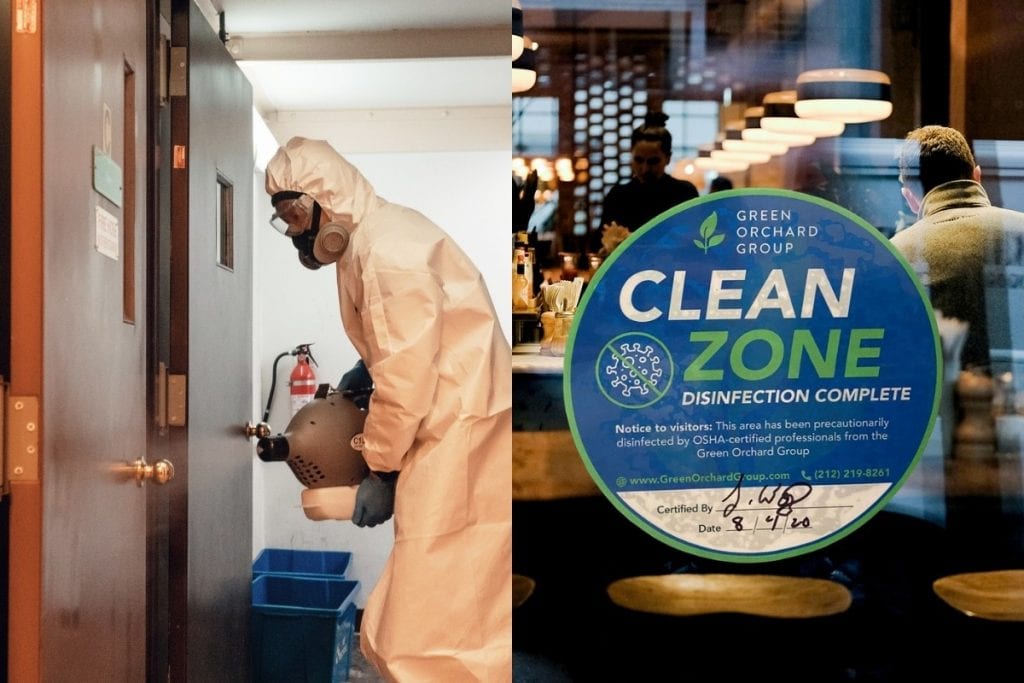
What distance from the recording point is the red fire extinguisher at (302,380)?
438 centimetres

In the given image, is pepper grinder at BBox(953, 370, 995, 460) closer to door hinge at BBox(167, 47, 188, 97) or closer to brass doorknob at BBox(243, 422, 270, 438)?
door hinge at BBox(167, 47, 188, 97)

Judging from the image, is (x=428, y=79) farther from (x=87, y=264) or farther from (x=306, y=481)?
(x=87, y=264)

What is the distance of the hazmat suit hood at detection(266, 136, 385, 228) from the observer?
10.4 ft

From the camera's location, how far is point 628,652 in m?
1.71

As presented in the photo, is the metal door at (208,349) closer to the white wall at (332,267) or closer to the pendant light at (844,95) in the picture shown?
the white wall at (332,267)

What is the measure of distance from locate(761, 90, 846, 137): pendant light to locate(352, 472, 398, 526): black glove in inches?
72.9

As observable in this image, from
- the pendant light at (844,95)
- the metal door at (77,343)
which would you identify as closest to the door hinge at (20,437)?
the metal door at (77,343)

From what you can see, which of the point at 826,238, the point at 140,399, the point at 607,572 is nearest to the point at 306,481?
the point at 140,399

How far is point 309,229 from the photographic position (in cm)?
325

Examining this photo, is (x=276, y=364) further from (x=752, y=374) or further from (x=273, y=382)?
(x=752, y=374)

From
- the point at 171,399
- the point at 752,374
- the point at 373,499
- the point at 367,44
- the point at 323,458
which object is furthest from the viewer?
the point at 367,44

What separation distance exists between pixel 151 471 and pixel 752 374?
1229mm

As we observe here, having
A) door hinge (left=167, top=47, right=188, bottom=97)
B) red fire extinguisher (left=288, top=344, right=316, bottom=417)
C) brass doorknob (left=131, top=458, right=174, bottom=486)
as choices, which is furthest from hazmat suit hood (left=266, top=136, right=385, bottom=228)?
red fire extinguisher (left=288, top=344, right=316, bottom=417)

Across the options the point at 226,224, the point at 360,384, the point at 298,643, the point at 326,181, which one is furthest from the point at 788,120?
the point at 298,643
